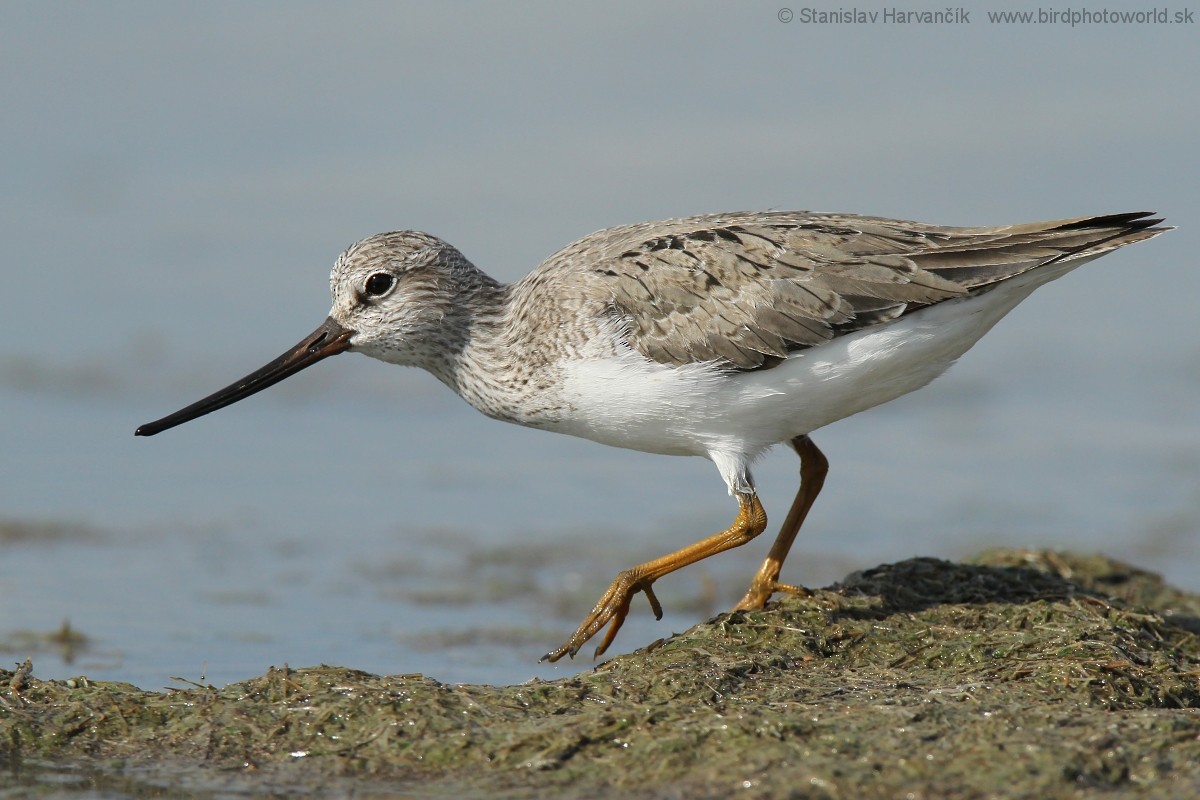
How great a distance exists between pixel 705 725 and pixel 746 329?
8.63 ft

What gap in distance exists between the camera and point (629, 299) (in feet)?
25.8

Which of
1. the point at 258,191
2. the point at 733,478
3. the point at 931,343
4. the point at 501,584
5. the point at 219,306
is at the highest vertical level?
the point at 258,191

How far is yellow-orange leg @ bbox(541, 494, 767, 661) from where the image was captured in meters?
7.66

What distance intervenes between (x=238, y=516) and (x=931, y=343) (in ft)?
21.7

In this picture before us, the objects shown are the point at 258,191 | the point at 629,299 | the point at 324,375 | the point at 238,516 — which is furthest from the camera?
the point at 258,191

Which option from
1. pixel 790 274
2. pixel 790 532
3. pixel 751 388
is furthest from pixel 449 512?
pixel 790 274

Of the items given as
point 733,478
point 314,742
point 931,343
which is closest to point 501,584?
point 733,478

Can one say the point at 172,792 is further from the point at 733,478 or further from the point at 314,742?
the point at 733,478

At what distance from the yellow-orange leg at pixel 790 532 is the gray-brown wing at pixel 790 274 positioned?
1.06 m

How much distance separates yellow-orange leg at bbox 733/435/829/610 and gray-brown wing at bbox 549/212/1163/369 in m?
1.06

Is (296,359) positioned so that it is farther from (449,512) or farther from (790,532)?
(449,512)

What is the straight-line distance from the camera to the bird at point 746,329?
7.74m

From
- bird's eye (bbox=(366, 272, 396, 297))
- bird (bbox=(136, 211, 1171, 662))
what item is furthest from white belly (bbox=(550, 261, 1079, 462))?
bird's eye (bbox=(366, 272, 396, 297))

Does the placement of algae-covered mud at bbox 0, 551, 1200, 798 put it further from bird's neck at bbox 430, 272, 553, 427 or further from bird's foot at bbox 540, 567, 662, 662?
bird's neck at bbox 430, 272, 553, 427
